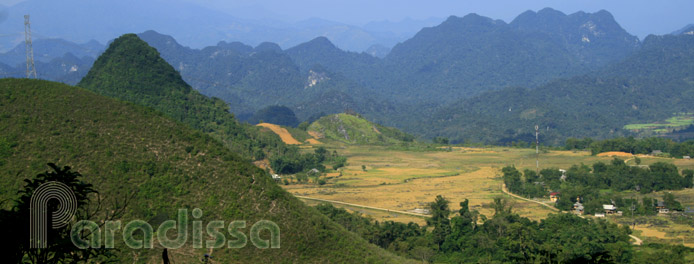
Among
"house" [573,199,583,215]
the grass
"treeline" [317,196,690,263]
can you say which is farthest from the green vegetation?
"treeline" [317,196,690,263]

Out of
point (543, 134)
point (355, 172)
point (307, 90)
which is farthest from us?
point (307, 90)

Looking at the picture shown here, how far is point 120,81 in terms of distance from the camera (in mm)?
54375

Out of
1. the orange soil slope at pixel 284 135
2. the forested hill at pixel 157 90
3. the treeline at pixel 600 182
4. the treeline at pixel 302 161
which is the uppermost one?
the forested hill at pixel 157 90

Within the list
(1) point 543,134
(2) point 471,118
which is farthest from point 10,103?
(2) point 471,118

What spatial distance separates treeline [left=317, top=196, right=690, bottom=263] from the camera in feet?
86.3

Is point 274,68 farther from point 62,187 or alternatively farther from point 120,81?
point 62,187

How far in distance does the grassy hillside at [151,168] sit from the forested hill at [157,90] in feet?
92.9

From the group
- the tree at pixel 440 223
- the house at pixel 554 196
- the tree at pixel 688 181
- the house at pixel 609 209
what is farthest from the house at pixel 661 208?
the tree at pixel 440 223

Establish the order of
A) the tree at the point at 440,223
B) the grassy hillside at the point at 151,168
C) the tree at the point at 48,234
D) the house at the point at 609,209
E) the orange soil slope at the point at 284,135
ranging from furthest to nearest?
1. the orange soil slope at the point at 284,135
2. the house at the point at 609,209
3. the tree at the point at 440,223
4. the grassy hillside at the point at 151,168
5. the tree at the point at 48,234

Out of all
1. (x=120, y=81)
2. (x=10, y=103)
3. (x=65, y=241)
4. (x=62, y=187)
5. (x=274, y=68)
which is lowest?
(x=65, y=241)

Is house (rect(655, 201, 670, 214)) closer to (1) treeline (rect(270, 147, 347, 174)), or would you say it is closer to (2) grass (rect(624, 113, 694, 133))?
(1) treeline (rect(270, 147, 347, 174))

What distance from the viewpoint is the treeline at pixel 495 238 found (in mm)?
26312

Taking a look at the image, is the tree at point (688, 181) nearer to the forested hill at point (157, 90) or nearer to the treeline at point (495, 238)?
the treeline at point (495, 238)

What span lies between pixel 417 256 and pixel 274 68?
536 feet
